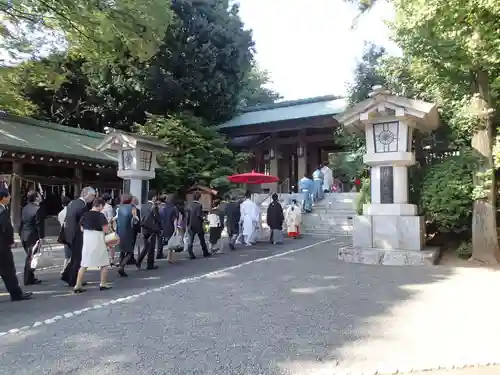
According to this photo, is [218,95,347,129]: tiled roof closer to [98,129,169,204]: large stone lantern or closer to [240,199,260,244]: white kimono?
[240,199,260,244]: white kimono

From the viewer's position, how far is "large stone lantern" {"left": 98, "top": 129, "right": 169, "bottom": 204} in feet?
41.0

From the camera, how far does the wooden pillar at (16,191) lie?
13531mm

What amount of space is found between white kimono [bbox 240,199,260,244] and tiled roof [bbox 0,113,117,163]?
6.04 m

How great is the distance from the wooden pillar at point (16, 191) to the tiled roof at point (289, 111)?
10.6 meters

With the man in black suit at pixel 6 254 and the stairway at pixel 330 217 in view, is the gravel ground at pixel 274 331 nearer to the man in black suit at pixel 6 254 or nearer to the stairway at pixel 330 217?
the man in black suit at pixel 6 254

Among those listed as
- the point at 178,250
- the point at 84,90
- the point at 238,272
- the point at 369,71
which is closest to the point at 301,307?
the point at 238,272

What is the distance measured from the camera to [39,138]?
14.8m

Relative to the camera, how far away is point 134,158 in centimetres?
1255

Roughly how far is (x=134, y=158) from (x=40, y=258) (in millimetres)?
4775

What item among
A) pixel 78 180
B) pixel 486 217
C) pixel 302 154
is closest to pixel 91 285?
pixel 486 217

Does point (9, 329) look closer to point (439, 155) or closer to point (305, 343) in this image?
point (305, 343)

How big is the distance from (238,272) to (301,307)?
2.71 metres

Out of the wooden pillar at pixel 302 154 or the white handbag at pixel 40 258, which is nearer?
the white handbag at pixel 40 258

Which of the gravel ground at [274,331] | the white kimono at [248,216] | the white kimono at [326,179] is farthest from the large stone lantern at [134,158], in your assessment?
the white kimono at [326,179]
